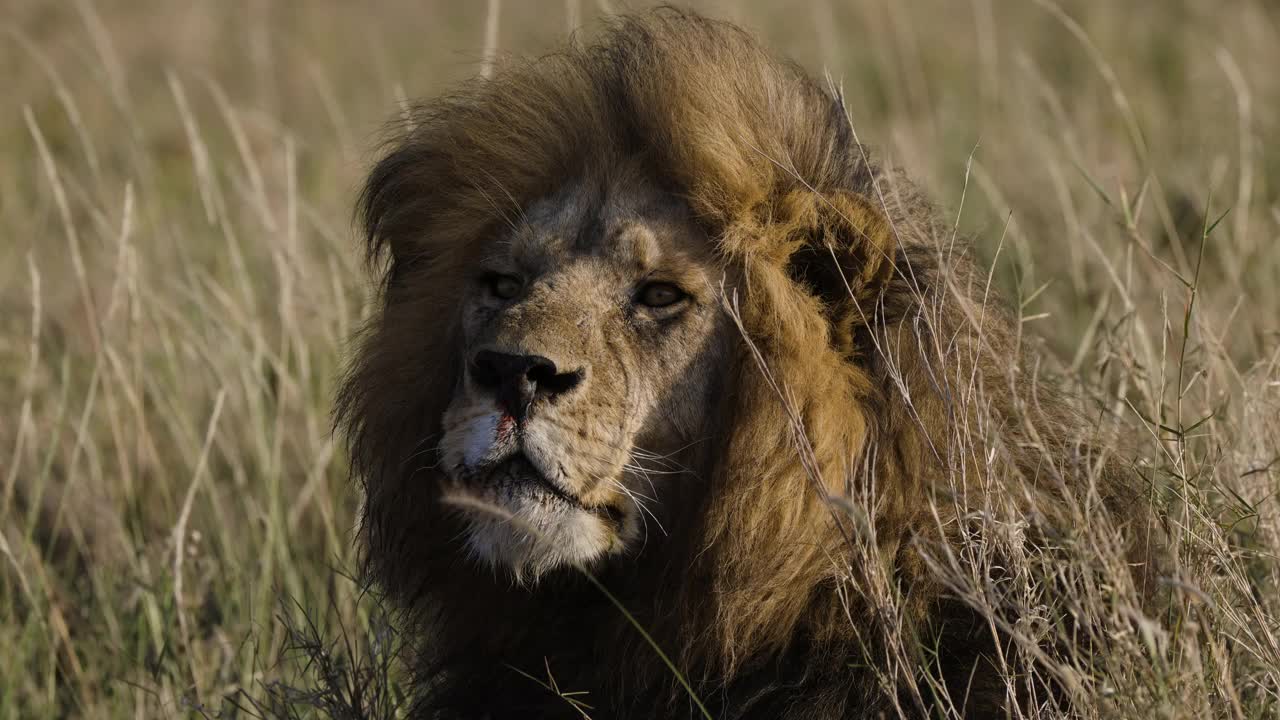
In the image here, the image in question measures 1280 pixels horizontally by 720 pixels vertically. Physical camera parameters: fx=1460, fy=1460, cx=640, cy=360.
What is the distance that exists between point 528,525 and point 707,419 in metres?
0.46

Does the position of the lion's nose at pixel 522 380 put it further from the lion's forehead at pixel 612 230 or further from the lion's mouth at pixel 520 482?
the lion's forehead at pixel 612 230

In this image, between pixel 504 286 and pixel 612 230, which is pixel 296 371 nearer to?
pixel 504 286

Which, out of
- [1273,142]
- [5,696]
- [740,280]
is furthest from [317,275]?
[1273,142]

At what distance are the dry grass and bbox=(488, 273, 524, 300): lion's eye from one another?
0.84 m

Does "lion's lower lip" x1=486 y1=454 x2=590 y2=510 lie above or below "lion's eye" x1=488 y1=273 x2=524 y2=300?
below

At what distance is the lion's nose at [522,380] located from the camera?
259cm

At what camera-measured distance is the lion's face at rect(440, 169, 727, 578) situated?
8.56 feet

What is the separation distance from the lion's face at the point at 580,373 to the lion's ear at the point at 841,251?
18cm

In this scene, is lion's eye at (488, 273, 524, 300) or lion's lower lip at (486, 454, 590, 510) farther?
lion's eye at (488, 273, 524, 300)

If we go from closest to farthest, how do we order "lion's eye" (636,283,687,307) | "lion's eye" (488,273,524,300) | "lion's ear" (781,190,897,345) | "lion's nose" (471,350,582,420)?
"lion's nose" (471,350,582,420), "lion's ear" (781,190,897,345), "lion's eye" (636,283,687,307), "lion's eye" (488,273,524,300)

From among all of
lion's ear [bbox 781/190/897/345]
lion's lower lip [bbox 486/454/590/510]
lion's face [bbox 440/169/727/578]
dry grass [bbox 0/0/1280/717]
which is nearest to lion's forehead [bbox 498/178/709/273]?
lion's face [bbox 440/169/727/578]

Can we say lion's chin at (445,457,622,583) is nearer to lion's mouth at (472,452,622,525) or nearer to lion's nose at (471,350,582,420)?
lion's mouth at (472,452,622,525)

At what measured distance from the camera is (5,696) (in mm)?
3768

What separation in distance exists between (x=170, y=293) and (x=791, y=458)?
4.14 metres
